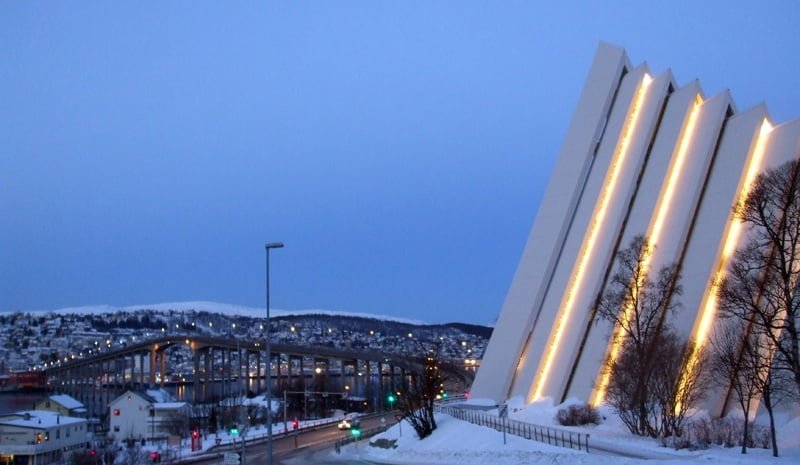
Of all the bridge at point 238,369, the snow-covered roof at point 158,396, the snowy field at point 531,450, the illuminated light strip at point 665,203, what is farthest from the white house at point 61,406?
the illuminated light strip at point 665,203

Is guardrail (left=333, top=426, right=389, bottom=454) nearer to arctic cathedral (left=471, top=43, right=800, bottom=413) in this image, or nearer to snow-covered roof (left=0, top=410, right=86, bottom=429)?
arctic cathedral (left=471, top=43, right=800, bottom=413)

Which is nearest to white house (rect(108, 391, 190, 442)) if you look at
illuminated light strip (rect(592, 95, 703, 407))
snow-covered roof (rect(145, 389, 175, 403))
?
snow-covered roof (rect(145, 389, 175, 403))

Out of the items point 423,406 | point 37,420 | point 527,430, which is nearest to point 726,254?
point 527,430

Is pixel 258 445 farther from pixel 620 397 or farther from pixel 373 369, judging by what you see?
pixel 373 369

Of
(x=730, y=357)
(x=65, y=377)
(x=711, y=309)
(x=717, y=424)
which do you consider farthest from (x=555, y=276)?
(x=65, y=377)

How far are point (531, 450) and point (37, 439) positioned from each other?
147ft

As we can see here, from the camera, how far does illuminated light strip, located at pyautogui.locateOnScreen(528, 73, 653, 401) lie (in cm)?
4109

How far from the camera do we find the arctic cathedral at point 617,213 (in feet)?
115

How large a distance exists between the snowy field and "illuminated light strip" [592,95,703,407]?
97.4 inches

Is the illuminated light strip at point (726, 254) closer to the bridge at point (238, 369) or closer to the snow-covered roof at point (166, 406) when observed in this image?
the bridge at point (238, 369)

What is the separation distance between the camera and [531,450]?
2541cm

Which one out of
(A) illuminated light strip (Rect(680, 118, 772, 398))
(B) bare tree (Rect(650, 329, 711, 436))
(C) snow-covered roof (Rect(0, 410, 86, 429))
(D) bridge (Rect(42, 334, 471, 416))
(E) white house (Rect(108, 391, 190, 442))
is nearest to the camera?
(B) bare tree (Rect(650, 329, 711, 436))

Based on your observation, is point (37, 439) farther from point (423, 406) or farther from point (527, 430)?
point (527, 430)

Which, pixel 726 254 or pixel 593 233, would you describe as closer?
pixel 726 254
